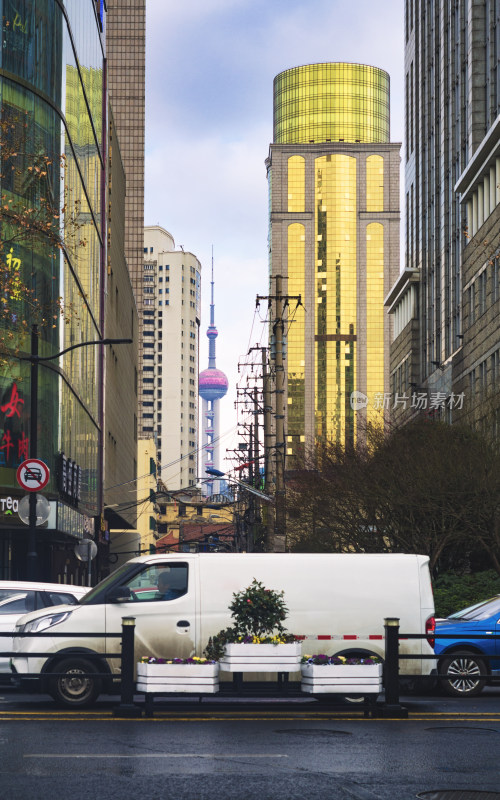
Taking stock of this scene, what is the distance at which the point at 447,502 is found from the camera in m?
41.7

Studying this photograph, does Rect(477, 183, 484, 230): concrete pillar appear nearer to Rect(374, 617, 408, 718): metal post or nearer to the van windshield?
the van windshield

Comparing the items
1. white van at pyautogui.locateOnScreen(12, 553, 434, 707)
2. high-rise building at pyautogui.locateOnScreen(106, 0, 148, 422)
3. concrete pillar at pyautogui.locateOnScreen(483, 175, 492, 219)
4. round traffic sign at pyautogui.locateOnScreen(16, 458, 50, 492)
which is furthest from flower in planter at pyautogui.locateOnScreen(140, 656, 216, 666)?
high-rise building at pyautogui.locateOnScreen(106, 0, 148, 422)

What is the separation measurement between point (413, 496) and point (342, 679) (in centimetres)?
2673

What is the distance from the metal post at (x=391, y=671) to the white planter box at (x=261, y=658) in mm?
1148

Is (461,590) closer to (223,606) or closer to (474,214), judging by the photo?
(223,606)

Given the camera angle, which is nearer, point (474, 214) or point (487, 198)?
point (487, 198)

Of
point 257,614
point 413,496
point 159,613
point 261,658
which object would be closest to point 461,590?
point 413,496

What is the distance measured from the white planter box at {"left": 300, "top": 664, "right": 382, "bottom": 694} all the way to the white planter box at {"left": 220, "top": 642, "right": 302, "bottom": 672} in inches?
10.0

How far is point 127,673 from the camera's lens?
1544cm

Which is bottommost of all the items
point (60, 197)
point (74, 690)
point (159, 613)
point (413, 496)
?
point (74, 690)

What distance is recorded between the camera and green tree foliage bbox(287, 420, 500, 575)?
41.8 meters

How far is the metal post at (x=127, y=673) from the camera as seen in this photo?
15.3 metres

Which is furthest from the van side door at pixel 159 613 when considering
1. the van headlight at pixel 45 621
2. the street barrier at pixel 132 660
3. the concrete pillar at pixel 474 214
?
the concrete pillar at pixel 474 214

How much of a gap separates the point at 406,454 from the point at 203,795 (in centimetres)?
3501
